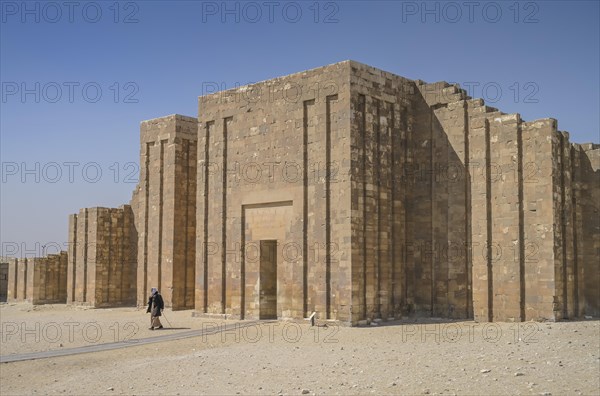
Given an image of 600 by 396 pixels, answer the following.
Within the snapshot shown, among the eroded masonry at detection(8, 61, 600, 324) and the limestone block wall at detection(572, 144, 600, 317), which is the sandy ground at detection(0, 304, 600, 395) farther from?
the limestone block wall at detection(572, 144, 600, 317)

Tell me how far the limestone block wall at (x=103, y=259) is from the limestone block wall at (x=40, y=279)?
1.94m

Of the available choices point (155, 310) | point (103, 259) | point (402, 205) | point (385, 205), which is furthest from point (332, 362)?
point (103, 259)

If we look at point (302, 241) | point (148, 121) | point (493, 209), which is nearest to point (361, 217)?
point (302, 241)

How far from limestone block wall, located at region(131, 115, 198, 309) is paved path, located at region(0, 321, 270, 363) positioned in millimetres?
7112

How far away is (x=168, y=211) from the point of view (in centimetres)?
2602

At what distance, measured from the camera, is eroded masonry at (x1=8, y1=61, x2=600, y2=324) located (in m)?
16.7

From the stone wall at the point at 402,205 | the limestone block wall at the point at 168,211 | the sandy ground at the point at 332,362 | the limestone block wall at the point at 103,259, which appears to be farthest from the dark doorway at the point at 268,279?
the limestone block wall at the point at 103,259

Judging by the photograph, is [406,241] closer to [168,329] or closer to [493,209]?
[493,209]

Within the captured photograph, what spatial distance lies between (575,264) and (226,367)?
991 centimetres

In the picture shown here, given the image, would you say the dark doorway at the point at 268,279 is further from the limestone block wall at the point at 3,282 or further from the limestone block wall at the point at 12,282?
the limestone block wall at the point at 3,282

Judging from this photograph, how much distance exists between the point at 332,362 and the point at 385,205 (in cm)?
678

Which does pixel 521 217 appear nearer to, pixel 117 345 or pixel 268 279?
pixel 268 279

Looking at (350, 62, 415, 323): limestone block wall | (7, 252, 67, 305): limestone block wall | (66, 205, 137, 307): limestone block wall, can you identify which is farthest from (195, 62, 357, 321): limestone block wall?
(7, 252, 67, 305): limestone block wall

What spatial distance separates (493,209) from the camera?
57.0 feet
